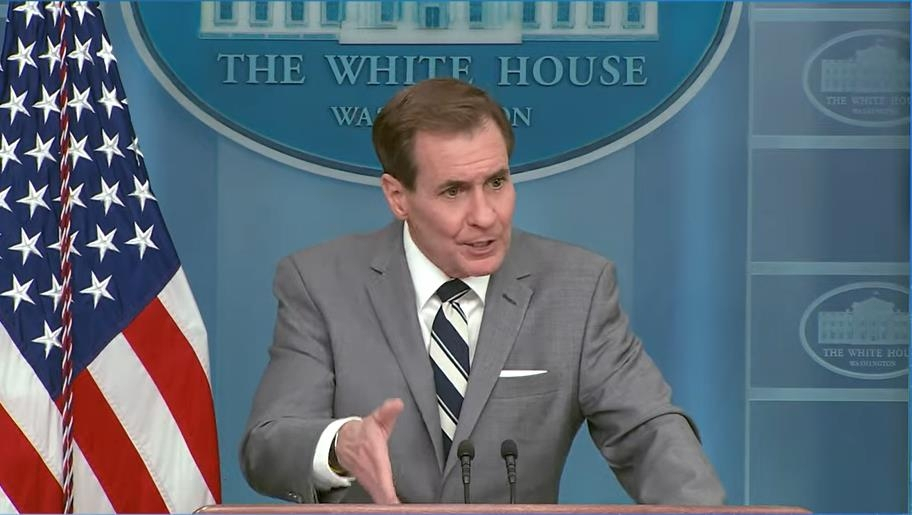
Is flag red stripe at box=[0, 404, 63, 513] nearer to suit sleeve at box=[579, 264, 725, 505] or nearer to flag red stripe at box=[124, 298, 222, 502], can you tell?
flag red stripe at box=[124, 298, 222, 502]

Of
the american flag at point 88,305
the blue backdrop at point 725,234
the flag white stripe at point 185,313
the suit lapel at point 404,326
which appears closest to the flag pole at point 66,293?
the american flag at point 88,305

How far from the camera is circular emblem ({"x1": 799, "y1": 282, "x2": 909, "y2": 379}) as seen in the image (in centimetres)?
488

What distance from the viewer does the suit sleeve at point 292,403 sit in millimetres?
3564

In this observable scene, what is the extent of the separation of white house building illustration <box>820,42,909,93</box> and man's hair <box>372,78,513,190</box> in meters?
1.37

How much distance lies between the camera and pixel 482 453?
12.6 ft

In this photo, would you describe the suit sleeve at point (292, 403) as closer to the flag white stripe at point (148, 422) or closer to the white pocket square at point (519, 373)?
the white pocket square at point (519, 373)

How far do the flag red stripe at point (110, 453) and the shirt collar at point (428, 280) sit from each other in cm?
98

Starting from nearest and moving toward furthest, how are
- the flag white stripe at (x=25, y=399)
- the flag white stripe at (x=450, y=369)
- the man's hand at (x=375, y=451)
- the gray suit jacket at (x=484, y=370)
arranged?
the man's hand at (x=375, y=451)
the gray suit jacket at (x=484, y=370)
the flag white stripe at (x=450, y=369)
the flag white stripe at (x=25, y=399)

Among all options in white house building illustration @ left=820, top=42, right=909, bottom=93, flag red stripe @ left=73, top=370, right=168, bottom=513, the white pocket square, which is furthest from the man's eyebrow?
white house building illustration @ left=820, top=42, right=909, bottom=93

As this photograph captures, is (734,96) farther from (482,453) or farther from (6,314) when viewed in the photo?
(6,314)

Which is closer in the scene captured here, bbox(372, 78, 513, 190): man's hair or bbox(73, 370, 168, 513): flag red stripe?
bbox(372, 78, 513, 190): man's hair

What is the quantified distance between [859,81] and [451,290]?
163cm

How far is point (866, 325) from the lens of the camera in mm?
4898

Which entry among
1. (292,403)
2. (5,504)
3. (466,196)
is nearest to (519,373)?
(466,196)
